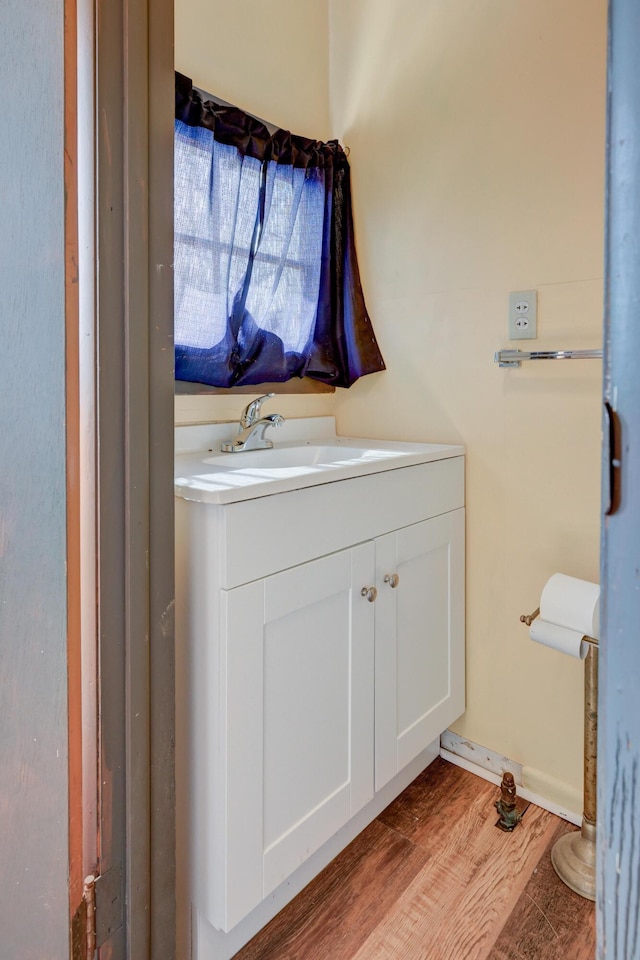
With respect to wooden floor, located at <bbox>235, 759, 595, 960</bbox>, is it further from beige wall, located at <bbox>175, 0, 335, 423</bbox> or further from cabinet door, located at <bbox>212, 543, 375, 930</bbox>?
beige wall, located at <bbox>175, 0, 335, 423</bbox>

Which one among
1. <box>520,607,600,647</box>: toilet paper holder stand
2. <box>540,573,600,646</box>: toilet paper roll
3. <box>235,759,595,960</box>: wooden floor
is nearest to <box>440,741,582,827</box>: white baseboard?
<box>235,759,595,960</box>: wooden floor

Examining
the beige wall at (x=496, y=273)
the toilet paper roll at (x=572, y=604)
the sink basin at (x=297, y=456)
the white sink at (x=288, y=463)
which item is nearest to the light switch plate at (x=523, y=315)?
the beige wall at (x=496, y=273)

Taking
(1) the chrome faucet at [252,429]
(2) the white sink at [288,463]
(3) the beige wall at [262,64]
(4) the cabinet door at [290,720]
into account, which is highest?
(3) the beige wall at [262,64]

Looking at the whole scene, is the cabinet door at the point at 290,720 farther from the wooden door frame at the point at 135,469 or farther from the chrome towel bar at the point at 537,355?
the chrome towel bar at the point at 537,355

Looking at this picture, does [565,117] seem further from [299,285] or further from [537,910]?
[537,910]

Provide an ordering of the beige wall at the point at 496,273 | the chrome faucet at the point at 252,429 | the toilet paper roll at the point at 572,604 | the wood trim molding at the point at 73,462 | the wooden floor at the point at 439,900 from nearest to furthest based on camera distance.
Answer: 1. the wood trim molding at the point at 73,462
2. the wooden floor at the point at 439,900
3. the toilet paper roll at the point at 572,604
4. the beige wall at the point at 496,273
5. the chrome faucet at the point at 252,429

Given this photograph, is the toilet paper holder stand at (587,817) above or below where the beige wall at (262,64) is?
below

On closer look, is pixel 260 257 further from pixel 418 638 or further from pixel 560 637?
pixel 560 637

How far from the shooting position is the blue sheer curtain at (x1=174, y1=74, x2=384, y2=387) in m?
1.40

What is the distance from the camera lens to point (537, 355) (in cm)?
135

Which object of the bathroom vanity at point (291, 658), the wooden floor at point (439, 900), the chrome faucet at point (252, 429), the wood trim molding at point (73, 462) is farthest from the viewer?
the chrome faucet at point (252, 429)

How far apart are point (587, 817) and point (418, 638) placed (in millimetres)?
517

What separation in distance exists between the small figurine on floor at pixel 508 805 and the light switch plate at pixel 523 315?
1.07m

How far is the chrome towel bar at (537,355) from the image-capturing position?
4.18 feet
